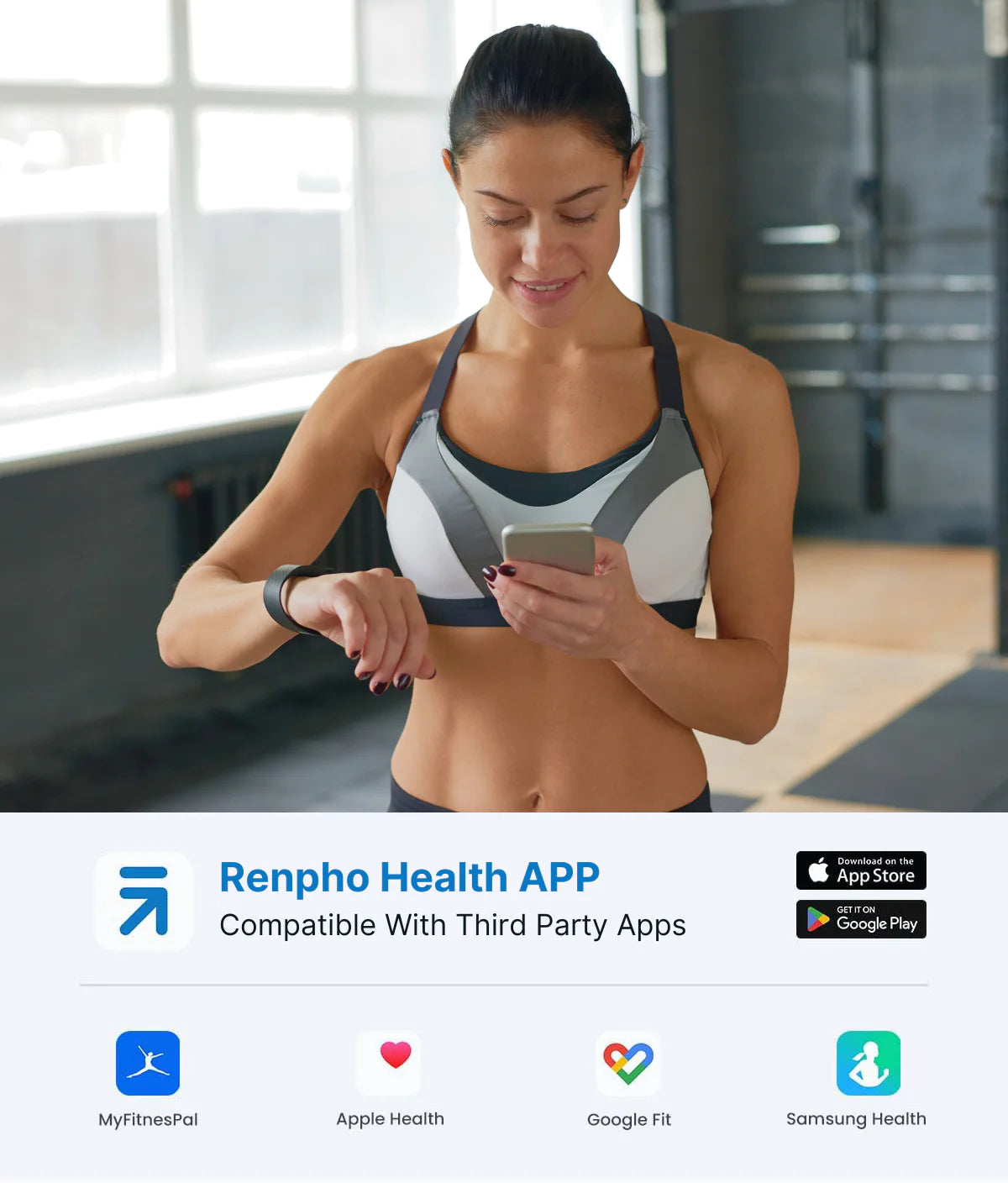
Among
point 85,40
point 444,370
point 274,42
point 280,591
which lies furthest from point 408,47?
point 280,591

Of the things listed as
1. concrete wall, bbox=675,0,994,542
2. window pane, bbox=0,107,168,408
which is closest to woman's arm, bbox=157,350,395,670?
window pane, bbox=0,107,168,408

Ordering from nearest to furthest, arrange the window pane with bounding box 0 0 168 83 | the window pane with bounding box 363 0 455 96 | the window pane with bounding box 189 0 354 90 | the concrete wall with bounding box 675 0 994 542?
the window pane with bounding box 0 0 168 83
the window pane with bounding box 189 0 354 90
the window pane with bounding box 363 0 455 96
the concrete wall with bounding box 675 0 994 542

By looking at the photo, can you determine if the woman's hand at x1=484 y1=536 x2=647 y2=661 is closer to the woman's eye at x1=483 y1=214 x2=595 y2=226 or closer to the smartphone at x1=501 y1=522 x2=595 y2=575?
the smartphone at x1=501 y1=522 x2=595 y2=575

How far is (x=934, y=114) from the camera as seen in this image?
4.72m

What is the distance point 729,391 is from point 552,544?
0.19 meters

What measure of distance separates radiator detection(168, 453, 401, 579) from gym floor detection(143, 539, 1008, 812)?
0.34 meters

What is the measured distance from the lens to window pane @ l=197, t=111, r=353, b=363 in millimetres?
3541

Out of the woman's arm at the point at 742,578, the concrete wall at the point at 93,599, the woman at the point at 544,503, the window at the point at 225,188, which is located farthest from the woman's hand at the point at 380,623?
the window at the point at 225,188
